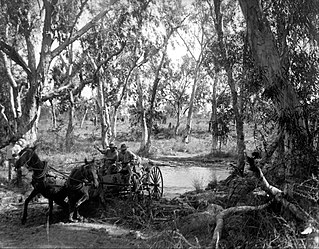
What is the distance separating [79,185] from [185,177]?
1033 centimetres

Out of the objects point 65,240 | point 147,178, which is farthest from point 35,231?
point 147,178

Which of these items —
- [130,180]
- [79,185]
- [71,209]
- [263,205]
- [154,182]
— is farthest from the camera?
[154,182]

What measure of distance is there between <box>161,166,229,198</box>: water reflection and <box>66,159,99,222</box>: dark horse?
166 inches

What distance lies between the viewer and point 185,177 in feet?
63.6

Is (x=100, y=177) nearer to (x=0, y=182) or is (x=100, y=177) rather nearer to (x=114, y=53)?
(x=0, y=182)

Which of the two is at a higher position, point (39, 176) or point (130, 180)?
point (39, 176)

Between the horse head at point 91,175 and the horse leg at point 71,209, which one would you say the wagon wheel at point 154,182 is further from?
the horse leg at point 71,209

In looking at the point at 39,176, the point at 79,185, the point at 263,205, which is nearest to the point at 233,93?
the point at 79,185

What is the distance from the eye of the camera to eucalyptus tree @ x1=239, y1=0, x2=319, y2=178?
8758mm

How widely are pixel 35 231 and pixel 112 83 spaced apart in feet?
77.3

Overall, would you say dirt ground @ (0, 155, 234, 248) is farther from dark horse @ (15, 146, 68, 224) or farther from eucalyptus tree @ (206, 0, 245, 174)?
eucalyptus tree @ (206, 0, 245, 174)

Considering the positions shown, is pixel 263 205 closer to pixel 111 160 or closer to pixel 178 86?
pixel 111 160

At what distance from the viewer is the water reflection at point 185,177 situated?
49.9 ft

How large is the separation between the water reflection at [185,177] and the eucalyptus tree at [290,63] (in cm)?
556
